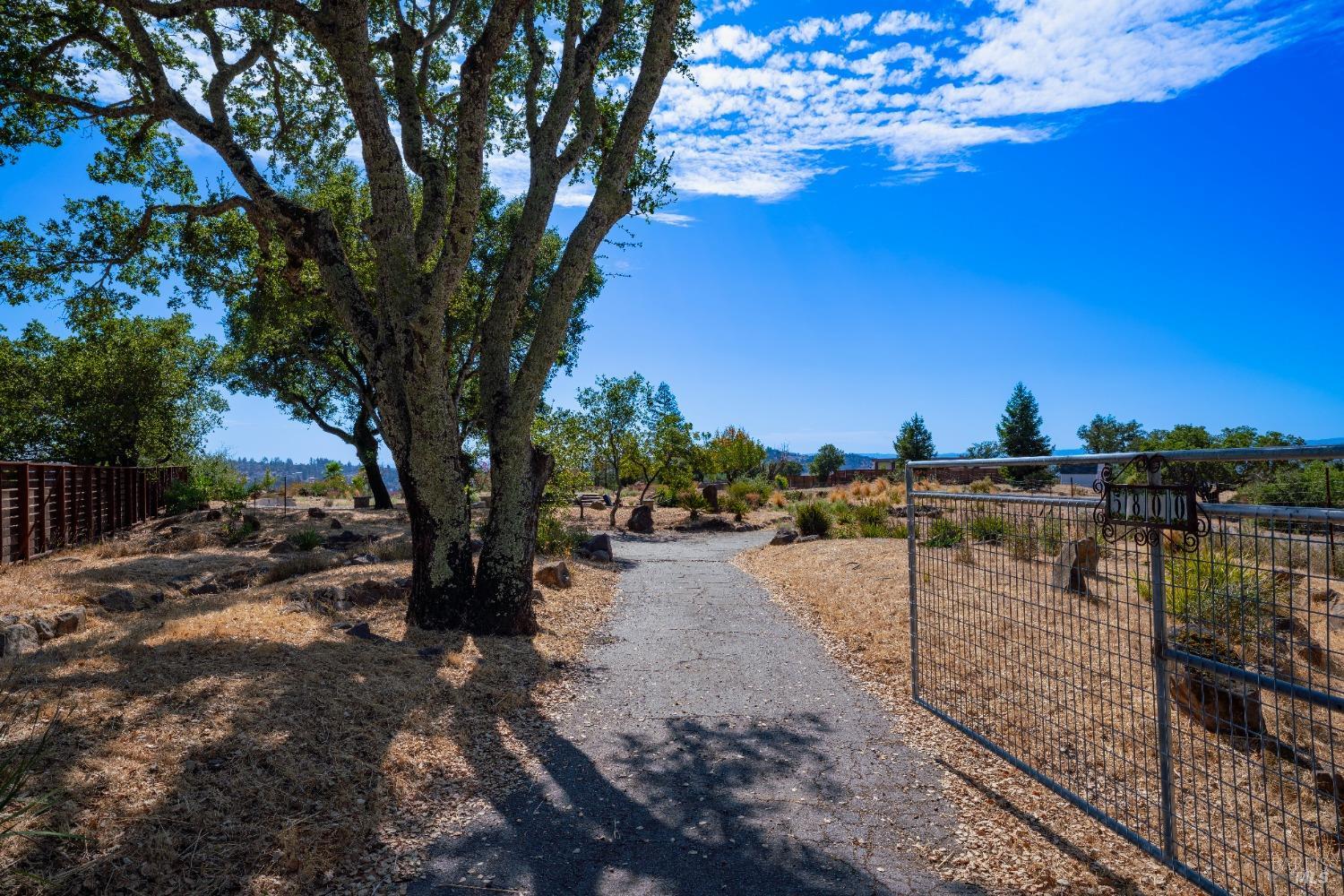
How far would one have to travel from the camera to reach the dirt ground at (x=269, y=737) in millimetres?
2871

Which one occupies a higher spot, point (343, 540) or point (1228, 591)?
point (1228, 591)

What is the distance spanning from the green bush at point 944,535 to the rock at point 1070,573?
2.47 ft

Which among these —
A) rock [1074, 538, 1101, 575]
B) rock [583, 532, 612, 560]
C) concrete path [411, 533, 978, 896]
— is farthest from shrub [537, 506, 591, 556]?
rock [1074, 538, 1101, 575]

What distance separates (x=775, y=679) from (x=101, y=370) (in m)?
23.9

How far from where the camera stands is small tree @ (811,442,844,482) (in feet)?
173

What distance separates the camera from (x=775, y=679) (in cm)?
598

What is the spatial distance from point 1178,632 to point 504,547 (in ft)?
17.3

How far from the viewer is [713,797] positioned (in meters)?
3.78

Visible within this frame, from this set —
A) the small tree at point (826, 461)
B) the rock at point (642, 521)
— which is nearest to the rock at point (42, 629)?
the rock at point (642, 521)

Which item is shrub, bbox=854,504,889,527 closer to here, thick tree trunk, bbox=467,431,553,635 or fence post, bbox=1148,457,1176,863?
thick tree trunk, bbox=467,431,553,635

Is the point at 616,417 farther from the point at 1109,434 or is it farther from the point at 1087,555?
the point at 1109,434

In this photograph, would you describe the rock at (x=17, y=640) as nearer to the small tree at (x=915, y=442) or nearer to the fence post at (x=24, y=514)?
the fence post at (x=24, y=514)

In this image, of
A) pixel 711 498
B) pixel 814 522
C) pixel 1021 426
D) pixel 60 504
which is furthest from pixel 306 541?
pixel 1021 426

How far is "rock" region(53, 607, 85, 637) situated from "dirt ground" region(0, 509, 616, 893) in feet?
0.51
